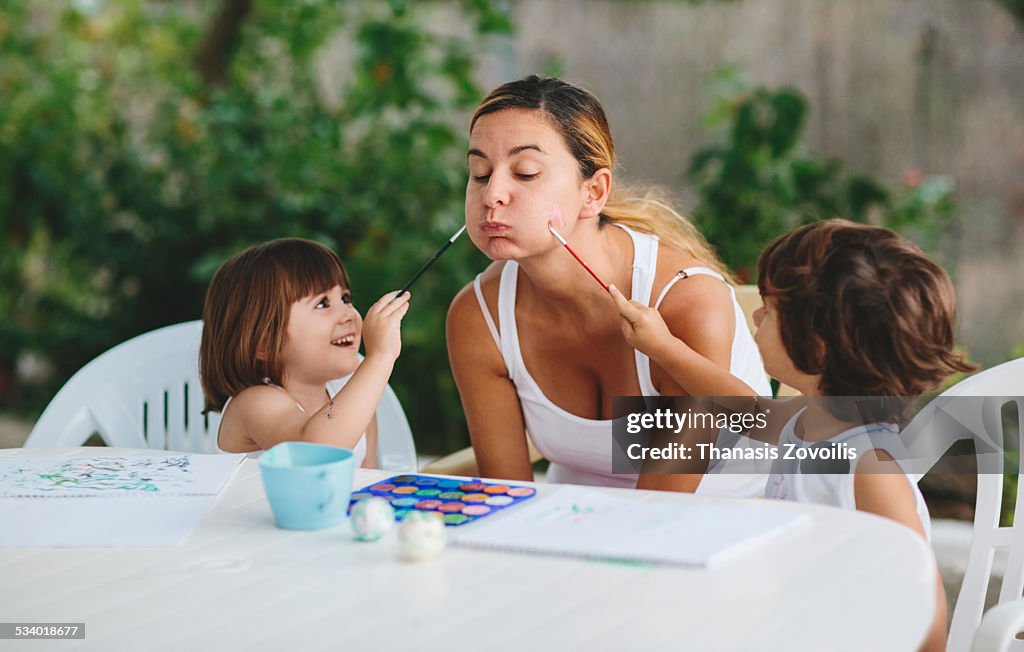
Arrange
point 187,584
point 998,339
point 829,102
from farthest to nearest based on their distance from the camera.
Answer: point 829,102, point 998,339, point 187,584

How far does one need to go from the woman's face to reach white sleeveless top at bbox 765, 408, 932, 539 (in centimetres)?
52

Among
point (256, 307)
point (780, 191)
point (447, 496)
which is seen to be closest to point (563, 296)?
point (256, 307)

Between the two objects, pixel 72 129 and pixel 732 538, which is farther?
pixel 72 129

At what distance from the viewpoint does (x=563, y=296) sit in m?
1.93

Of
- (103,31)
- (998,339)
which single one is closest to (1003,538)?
(998,339)

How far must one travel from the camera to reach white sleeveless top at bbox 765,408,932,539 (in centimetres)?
141

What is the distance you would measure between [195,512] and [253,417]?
0.56m

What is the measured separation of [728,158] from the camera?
11.5 feet

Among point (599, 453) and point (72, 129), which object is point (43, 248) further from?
point (599, 453)

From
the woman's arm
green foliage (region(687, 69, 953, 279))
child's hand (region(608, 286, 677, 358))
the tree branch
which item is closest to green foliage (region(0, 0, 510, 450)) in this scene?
the tree branch

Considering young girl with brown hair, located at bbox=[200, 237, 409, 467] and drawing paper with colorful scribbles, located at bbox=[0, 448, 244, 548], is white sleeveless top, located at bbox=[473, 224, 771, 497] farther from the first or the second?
drawing paper with colorful scribbles, located at bbox=[0, 448, 244, 548]

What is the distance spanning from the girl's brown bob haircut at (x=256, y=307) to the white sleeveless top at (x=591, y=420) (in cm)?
30

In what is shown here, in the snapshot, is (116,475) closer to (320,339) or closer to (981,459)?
(320,339)

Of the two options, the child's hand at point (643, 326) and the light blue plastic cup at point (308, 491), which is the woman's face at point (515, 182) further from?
the light blue plastic cup at point (308, 491)
